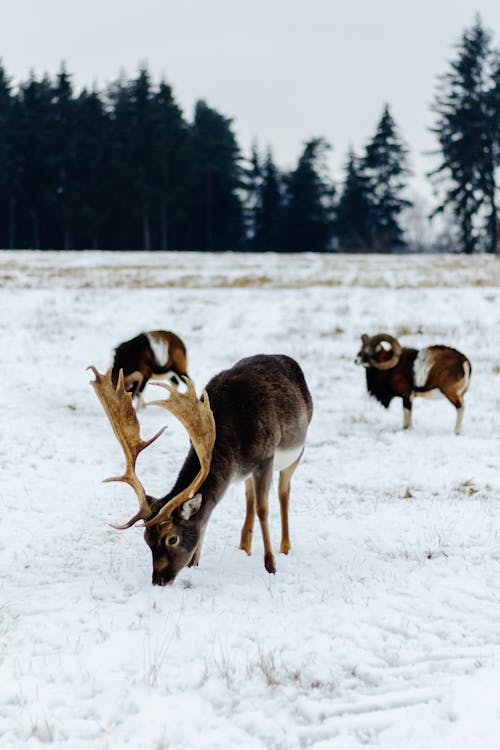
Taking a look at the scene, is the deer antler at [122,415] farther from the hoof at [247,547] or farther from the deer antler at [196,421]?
the hoof at [247,547]

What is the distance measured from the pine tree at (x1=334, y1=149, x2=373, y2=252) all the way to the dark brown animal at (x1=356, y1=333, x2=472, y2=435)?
47894 millimetres

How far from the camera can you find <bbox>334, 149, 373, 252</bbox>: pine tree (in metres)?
61.2

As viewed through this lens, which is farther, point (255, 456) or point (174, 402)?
point (255, 456)

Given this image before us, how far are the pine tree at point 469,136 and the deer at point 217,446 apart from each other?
45.6 metres

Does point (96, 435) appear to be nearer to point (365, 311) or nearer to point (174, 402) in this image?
point (174, 402)

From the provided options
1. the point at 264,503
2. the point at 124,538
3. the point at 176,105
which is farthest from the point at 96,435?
the point at 176,105

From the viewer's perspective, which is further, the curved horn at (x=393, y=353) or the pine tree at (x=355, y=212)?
the pine tree at (x=355, y=212)

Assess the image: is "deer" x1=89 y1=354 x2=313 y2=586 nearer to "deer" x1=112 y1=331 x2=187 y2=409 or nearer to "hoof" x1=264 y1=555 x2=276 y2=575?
"hoof" x1=264 y1=555 x2=276 y2=575

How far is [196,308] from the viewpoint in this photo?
21.8 meters

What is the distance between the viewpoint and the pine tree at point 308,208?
61344mm

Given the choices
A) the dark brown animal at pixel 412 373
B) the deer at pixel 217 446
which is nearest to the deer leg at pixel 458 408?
the dark brown animal at pixel 412 373

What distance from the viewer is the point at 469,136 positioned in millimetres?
48094

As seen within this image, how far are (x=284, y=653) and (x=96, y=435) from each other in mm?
6821

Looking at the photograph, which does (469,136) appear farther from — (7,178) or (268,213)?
(7,178)
